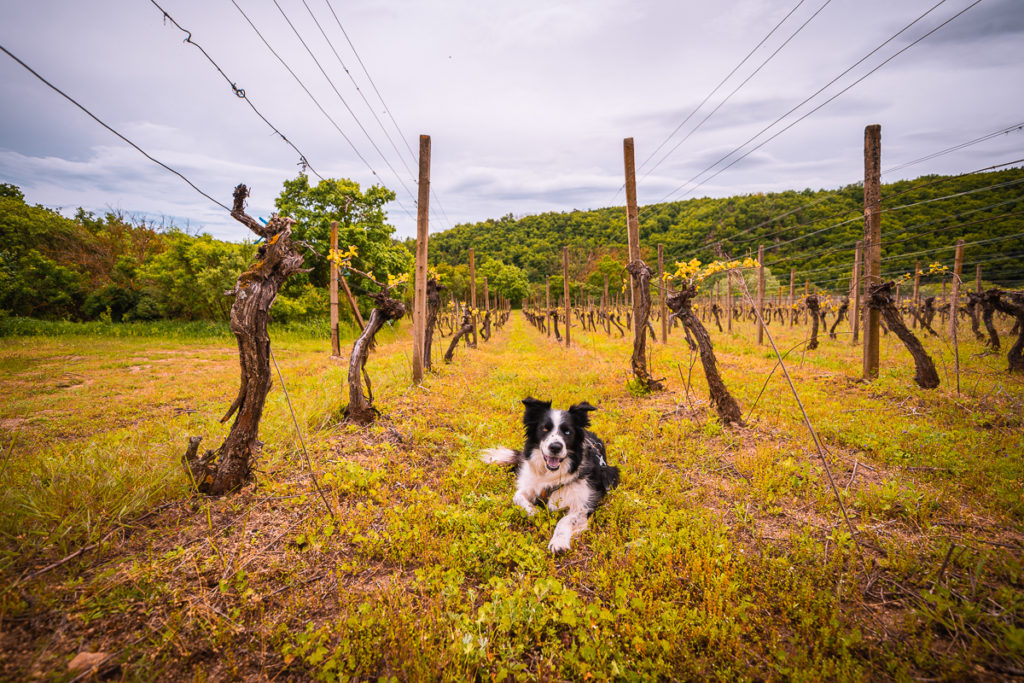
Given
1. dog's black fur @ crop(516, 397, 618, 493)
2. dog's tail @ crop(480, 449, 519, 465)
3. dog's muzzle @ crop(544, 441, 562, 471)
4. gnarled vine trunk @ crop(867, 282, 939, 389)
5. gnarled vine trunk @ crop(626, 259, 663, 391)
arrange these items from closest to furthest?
dog's muzzle @ crop(544, 441, 562, 471) < dog's black fur @ crop(516, 397, 618, 493) < dog's tail @ crop(480, 449, 519, 465) < gnarled vine trunk @ crop(867, 282, 939, 389) < gnarled vine trunk @ crop(626, 259, 663, 391)

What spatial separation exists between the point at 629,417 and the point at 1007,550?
3.89 metres

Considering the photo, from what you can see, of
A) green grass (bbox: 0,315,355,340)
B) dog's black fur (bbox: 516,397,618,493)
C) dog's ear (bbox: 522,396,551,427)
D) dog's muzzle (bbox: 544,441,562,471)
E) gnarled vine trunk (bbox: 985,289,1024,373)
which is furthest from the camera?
green grass (bbox: 0,315,355,340)

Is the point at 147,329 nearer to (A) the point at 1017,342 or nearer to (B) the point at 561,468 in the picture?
(B) the point at 561,468

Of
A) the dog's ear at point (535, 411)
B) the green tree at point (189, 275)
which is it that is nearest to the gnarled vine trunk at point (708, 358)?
the dog's ear at point (535, 411)

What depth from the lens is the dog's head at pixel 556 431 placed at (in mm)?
3279

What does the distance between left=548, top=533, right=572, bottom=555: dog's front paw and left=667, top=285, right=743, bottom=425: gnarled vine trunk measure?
3.98 m

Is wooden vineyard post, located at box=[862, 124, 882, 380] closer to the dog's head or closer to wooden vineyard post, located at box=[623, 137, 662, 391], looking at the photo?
wooden vineyard post, located at box=[623, 137, 662, 391]

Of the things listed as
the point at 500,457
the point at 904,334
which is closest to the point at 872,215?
the point at 904,334

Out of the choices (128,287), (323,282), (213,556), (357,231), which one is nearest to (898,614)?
(213,556)

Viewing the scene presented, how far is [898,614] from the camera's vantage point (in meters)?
2.23

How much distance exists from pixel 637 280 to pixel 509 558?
A: 6.72 meters

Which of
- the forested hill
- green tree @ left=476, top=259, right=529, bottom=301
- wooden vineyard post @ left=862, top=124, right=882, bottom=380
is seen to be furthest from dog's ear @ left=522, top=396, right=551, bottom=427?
green tree @ left=476, top=259, right=529, bottom=301

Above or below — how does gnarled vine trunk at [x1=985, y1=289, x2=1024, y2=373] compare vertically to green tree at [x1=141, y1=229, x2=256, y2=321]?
below

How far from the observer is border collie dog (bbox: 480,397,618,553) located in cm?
330
